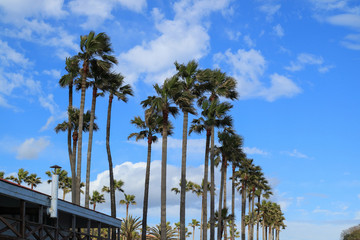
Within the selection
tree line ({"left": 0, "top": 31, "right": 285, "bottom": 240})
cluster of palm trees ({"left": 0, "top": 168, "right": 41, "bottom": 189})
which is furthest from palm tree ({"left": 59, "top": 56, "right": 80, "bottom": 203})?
cluster of palm trees ({"left": 0, "top": 168, "right": 41, "bottom": 189})

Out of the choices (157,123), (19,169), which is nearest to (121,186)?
(19,169)

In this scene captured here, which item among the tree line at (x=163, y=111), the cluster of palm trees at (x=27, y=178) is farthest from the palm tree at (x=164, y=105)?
the cluster of palm trees at (x=27, y=178)

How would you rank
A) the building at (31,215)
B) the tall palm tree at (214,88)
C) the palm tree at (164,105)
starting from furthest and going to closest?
the tall palm tree at (214,88), the palm tree at (164,105), the building at (31,215)

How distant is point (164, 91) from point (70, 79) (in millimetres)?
9807

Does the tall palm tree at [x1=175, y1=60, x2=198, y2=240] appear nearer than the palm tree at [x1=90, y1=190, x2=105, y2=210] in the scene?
Yes

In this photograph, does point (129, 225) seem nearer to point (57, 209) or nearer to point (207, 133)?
point (207, 133)

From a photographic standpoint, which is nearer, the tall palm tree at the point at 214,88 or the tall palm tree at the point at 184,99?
the tall palm tree at the point at 184,99

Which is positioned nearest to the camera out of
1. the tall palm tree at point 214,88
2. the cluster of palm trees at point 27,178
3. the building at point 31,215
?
the building at point 31,215

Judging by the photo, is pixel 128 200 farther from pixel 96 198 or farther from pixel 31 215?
pixel 31 215

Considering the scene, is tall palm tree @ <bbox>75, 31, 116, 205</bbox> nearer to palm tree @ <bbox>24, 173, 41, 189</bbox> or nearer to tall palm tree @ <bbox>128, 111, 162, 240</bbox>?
tall palm tree @ <bbox>128, 111, 162, 240</bbox>

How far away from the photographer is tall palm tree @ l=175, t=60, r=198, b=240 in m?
41.4

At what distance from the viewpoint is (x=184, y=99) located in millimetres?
41156

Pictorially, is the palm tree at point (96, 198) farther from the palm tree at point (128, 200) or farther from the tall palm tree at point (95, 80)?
the tall palm tree at point (95, 80)

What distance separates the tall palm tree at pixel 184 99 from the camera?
1631 inches
